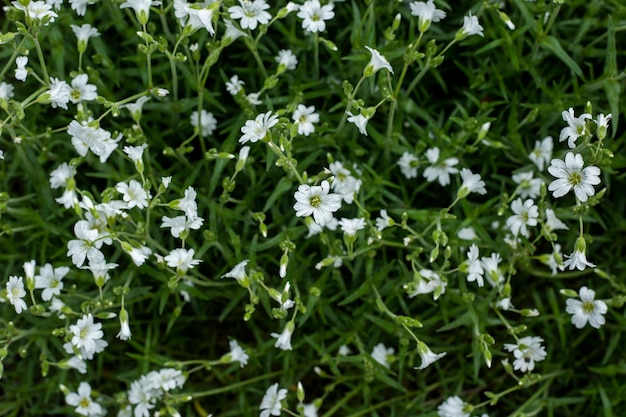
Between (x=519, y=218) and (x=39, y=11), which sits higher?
(x=39, y=11)

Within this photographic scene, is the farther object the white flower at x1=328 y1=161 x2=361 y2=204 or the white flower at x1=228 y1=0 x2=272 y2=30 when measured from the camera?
the white flower at x1=328 y1=161 x2=361 y2=204

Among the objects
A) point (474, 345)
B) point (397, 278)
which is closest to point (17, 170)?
point (397, 278)

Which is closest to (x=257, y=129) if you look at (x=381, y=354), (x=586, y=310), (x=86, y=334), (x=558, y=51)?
(x=86, y=334)

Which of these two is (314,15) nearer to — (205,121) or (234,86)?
(234,86)

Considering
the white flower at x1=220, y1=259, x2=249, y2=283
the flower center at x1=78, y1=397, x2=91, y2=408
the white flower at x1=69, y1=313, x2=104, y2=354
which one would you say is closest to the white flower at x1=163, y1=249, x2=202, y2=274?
the white flower at x1=220, y1=259, x2=249, y2=283

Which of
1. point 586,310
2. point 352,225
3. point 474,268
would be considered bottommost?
point 586,310

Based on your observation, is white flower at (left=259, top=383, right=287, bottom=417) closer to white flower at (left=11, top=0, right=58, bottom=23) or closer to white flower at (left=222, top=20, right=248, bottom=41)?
white flower at (left=222, top=20, right=248, bottom=41)

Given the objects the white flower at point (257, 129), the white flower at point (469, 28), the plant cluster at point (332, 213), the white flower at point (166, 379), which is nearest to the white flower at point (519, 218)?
the plant cluster at point (332, 213)
